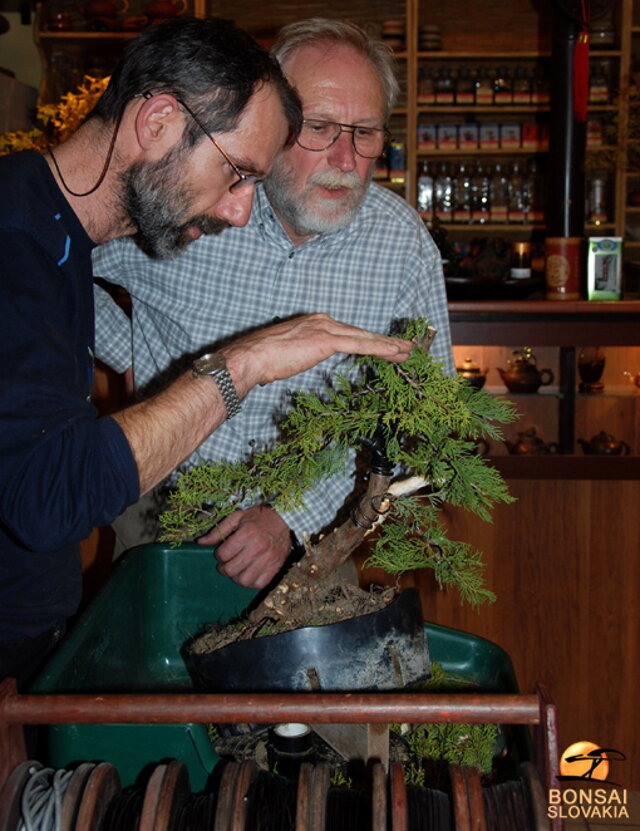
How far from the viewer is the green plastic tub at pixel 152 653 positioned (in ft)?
2.99

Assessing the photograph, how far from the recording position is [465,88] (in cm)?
475

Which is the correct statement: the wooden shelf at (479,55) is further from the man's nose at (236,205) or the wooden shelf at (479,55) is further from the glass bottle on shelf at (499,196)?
the man's nose at (236,205)

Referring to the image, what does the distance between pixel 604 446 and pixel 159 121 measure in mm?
1982

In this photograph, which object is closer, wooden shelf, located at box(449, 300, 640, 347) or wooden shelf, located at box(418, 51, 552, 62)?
wooden shelf, located at box(449, 300, 640, 347)

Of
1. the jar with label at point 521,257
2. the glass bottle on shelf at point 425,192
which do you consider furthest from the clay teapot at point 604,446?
the glass bottle on shelf at point 425,192

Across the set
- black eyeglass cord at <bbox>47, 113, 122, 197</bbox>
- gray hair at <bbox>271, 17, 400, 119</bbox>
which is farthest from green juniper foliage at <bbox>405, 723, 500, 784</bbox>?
gray hair at <bbox>271, 17, 400, 119</bbox>

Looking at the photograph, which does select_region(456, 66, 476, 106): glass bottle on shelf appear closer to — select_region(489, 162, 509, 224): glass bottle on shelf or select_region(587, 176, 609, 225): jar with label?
select_region(489, 162, 509, 224): glass bottle on shelf

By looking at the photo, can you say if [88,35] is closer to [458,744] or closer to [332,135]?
[332,135]

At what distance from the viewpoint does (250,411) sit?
1.57 metres

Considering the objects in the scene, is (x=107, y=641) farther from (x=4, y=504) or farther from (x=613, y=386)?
(x=613, y=386)

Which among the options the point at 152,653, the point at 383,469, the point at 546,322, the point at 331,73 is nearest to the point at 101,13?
the point at 546,322

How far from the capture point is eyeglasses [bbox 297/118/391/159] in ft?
5.16

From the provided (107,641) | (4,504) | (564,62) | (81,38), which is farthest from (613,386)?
(81,38)

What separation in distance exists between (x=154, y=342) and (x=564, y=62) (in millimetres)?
2139
